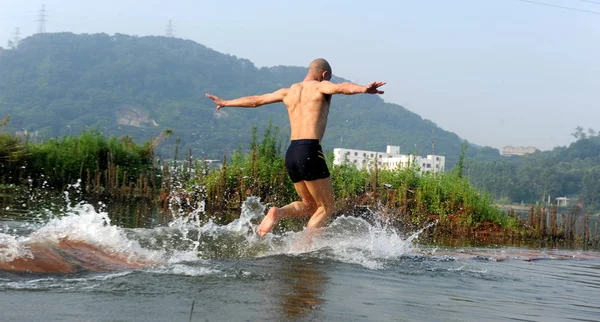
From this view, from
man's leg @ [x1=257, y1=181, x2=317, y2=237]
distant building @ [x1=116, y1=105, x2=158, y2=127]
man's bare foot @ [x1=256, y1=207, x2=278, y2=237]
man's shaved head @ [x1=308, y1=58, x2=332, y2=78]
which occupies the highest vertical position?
distant building @ [x1=116, y1=105, x2=158, y2=127]

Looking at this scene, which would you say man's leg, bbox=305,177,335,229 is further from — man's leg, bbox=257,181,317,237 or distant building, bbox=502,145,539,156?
distant building, bbox=502,145,539,156

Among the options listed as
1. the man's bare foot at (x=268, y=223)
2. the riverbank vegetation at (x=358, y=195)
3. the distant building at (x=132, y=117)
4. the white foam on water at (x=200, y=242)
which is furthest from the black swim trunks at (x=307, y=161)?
the distant building at (x=132, y=117)

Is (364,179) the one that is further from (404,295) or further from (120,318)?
(120,318)

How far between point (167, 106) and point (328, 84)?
13339cm

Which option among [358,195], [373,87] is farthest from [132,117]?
[373,87]

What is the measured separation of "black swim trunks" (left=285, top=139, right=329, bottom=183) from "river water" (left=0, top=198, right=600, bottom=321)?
80 centimetres

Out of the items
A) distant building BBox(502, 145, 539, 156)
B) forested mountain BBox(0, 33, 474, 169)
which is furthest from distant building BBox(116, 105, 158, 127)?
distant building BBox(502, 145, 539, 156)

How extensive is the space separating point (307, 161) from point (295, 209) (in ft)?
2.57

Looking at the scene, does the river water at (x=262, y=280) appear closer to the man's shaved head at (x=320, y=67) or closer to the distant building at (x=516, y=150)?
the man's shaved head at (x=320, y=67)

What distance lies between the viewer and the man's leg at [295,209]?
8297mm

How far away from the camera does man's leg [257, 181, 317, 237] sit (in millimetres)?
8297

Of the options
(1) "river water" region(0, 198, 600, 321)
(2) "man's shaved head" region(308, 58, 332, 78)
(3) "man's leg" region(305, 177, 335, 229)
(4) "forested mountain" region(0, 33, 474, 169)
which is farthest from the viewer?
(4) "forested mountain" region(0, 33, 474, 169)

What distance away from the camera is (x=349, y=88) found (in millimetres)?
8016

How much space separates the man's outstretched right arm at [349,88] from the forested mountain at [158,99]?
229 ft
